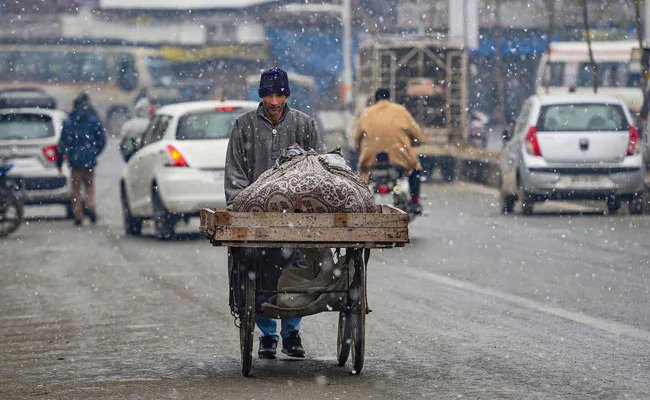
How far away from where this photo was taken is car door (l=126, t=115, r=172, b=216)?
19875 mm

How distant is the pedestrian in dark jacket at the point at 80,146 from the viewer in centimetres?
2295

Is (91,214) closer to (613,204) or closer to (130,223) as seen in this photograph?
(130,223)

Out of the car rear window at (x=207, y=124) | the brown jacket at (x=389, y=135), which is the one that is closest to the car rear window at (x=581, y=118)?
the brown jacket at (x=389, y=135)

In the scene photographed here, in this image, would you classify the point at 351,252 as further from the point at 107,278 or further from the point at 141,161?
the point at 141,161

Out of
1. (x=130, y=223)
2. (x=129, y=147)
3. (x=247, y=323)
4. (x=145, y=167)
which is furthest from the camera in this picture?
(x=130, y=223)

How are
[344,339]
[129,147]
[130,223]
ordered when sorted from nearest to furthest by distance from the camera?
[344,339]
[129,147]
[130,223]

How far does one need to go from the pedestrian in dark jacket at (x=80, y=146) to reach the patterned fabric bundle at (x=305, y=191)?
46.6ft

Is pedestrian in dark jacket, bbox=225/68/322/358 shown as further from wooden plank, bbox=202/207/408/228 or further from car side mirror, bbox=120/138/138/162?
car side mirror, bbox=120/138/138/162

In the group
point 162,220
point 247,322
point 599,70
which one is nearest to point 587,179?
point 162,220

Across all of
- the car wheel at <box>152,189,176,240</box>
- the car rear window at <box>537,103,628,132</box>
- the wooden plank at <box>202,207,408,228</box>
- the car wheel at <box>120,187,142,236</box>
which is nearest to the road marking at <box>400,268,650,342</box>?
the wooden plank at <box>202,207,408,228</box>

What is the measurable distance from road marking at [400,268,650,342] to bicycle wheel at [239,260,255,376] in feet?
9.01

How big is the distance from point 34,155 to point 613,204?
823 cm

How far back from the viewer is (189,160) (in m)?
19.2

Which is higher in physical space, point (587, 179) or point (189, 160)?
point (189, 160)
